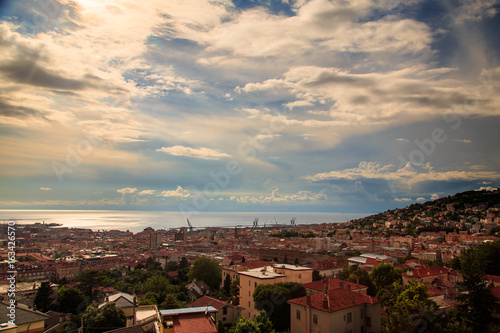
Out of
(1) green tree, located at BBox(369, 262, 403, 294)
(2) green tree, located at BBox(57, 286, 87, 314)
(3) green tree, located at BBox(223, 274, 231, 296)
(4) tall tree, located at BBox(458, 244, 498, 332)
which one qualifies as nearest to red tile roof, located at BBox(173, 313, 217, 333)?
(4) tall tree, located at BBox(458, 244, 498, 332)

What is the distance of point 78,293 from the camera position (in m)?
21.0

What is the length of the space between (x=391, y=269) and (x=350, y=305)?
8.06 metres

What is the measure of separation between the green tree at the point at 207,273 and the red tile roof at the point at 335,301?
16.7 meters

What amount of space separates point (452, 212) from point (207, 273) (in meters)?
67.6

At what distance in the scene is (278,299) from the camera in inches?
485

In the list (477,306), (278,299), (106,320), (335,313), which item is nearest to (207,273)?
(106,320)

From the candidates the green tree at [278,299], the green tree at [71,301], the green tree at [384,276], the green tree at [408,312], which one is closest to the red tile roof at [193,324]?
the green tree at [278,299]

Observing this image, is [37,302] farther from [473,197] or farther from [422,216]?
[473,197]

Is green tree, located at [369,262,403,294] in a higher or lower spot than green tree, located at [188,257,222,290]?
higher

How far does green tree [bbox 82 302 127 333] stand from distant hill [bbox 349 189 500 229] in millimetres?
64262

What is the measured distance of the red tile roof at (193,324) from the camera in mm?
8491

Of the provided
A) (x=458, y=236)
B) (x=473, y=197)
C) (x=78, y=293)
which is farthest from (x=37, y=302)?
(x=473, y=197)

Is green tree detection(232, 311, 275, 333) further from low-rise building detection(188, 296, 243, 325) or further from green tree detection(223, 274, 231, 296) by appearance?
green tree detection(223, 274, 231, 296)

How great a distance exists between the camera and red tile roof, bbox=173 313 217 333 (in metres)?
8.49
